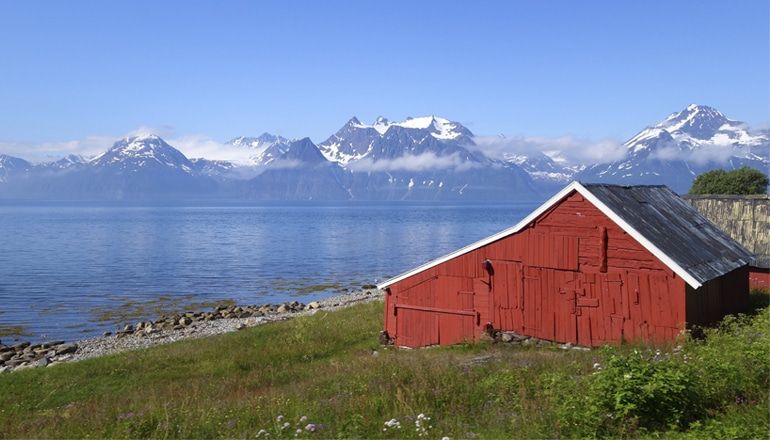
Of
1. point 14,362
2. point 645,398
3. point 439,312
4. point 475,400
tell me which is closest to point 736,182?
point 439,312

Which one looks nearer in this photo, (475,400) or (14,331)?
(475,400)

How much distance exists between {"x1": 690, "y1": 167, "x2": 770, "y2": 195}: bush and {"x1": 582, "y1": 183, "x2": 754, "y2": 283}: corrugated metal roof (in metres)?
52.6

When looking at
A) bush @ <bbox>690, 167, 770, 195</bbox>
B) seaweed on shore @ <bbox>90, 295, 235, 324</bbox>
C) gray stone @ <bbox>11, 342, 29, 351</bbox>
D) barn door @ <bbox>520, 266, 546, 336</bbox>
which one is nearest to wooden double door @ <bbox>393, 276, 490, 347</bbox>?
barn door @ <bbox>520, 266, 546, 336</bbox>

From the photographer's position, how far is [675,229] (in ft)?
80.2

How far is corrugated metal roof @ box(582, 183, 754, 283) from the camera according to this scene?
2183cm

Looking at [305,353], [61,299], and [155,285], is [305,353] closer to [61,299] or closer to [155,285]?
[61,299]

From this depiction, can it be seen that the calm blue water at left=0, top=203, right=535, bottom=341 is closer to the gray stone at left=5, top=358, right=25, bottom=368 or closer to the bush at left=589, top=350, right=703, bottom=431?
the gray stone at left=5, top=358, right=25, bottom=368

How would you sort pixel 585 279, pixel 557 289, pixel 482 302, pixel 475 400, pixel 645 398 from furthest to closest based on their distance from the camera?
pixel 482 302 → pixel 557 289 → pixel 585 279 → pixel 475 400 → pixel 645 398

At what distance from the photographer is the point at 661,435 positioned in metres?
9.70

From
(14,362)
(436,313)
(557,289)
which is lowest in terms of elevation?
(14,362)

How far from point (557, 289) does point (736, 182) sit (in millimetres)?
62518

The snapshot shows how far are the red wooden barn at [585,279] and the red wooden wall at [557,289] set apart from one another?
4cm

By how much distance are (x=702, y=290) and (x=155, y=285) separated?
51.5 m

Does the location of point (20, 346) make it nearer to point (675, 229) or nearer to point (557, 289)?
point (557, 289)
